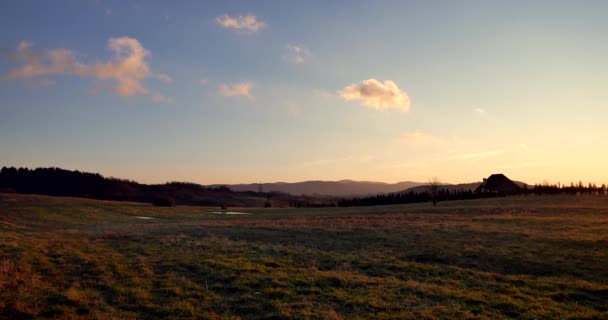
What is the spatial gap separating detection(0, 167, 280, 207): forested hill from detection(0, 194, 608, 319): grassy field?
95.3 metres

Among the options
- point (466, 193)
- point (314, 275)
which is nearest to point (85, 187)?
point (466, 193)

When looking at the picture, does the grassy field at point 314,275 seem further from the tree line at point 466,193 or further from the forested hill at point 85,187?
the forested hill at point 85,187

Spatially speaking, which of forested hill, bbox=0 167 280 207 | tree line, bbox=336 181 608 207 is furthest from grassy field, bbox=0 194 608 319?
forested hill, bbox=0 167 280 207

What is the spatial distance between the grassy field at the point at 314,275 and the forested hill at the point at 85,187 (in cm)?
9530

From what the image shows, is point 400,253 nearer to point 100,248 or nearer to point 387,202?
point 100,248

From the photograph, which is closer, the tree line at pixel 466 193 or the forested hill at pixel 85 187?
the tree line at pixel 466 193

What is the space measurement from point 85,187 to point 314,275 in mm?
127165

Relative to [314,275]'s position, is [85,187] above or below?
above

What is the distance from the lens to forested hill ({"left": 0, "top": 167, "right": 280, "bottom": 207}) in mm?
119062

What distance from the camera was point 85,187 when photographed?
125562 mm

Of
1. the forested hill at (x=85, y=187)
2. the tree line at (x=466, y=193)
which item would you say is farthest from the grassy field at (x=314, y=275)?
the forested hill at (x=85, y=187)

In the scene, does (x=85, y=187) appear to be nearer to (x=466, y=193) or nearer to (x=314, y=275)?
(x=466, y=193)

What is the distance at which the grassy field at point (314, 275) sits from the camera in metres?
12.0

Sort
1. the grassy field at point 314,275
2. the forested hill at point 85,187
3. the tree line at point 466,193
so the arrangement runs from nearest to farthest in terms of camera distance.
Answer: the grassy field at point 314,275 → the tree line at point 466,193 → the forested hill at point 85,187
